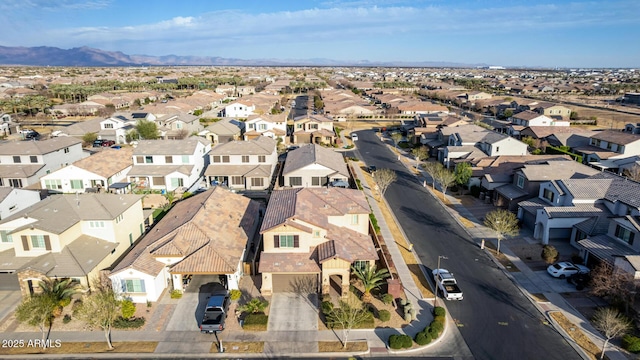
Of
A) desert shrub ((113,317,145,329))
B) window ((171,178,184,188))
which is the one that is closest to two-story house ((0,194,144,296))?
desert shrub ((113,317,145,329))

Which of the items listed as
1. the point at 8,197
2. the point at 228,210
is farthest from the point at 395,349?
the point at 8,197

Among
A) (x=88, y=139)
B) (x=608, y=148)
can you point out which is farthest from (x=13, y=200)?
(x=608, y=148)

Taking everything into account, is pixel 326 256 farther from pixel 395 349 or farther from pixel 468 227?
pixel 468 227

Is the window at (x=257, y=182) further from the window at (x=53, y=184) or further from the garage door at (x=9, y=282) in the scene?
the garage door at (x=9, y=282)

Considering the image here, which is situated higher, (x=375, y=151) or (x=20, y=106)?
(x=20, y=106)

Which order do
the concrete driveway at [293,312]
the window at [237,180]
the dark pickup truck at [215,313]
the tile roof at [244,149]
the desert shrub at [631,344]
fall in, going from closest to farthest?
1. the desert shrub at [631,344]
2. the dark pickup truck at [215,313]
3. the concrete driveway at [293,312]
4. the window at [237,180]
5. the tile roof at [244,149]

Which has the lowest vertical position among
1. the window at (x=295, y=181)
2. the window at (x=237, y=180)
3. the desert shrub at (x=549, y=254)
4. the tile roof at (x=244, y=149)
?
the desert shrub at (x=549, y=254)

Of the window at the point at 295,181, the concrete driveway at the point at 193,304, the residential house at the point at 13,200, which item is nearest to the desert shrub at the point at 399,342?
the concrete driveway at the point at 193,304
